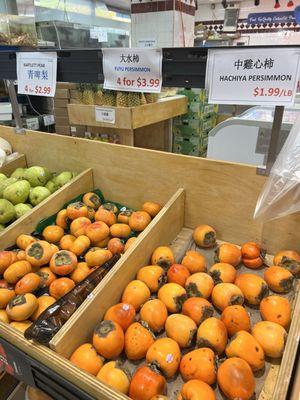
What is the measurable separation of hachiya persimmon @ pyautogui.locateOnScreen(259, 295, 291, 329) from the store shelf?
158cm

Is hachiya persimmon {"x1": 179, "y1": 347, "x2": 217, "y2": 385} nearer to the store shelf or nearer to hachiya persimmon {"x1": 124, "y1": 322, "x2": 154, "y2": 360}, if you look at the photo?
hachiya persimmon {"x1": 124, "y1": 322, "x2": 154, "y2": 360}

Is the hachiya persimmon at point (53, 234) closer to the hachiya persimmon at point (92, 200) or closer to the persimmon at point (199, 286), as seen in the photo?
the hachiya persimmon at point (92, 200)

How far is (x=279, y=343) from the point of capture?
2.44ft

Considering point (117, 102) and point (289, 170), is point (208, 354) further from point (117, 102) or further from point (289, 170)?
point (117, 102)

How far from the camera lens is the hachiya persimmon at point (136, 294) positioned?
90 cm

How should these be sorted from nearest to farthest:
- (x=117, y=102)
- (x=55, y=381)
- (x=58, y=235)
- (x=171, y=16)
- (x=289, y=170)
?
(x=55, y=381) → (x=289, y=170) → (x=58, y=235) → (x=117, y=102) → (x=171, y=16)

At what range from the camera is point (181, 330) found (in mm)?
790

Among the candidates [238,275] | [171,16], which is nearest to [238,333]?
[238,275]

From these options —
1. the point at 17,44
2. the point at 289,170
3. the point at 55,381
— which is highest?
the point at 17,44

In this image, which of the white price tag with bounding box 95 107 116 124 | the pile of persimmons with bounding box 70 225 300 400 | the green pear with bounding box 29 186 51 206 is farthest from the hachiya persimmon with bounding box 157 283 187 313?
the white price tag with bounding box 95 107 116 124

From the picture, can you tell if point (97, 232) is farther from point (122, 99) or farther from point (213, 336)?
point (122, 99)

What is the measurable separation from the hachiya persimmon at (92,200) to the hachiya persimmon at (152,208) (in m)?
0.22

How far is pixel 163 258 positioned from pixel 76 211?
0.43 metres

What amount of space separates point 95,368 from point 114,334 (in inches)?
3.4
